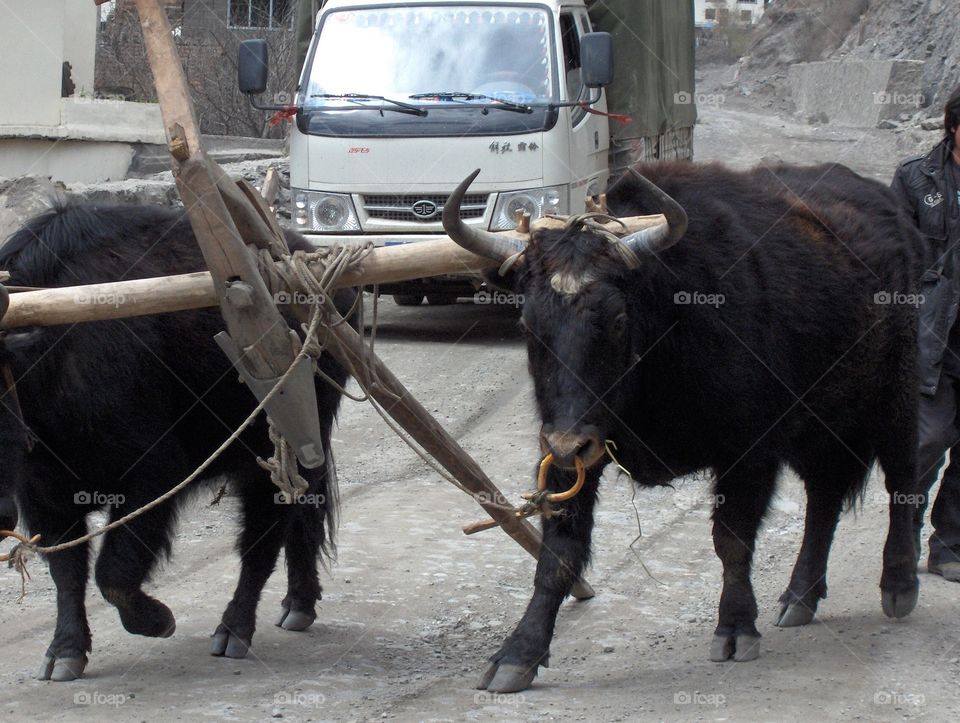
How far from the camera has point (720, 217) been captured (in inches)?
177

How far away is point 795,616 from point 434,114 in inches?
204

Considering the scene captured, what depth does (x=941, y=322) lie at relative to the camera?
17.2 feet

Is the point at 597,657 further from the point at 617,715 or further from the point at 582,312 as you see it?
the point at 582,312

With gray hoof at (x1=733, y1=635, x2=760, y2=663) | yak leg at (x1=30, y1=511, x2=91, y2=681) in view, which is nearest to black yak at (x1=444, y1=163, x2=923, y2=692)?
gray hoof at (x1=733, y1=635, x2=760, y2=663)

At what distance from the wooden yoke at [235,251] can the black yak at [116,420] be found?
2.14ft

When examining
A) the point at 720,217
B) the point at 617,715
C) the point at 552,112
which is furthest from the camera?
the point at 552,112

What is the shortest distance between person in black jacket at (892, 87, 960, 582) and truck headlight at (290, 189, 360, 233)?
480 centimetres

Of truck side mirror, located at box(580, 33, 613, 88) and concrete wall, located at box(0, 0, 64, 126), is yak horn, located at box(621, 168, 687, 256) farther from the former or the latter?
concrete wall, located at box(0, 0, 64, 126)

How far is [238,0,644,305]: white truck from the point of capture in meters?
9.05

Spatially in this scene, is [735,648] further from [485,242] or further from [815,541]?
[485,242]

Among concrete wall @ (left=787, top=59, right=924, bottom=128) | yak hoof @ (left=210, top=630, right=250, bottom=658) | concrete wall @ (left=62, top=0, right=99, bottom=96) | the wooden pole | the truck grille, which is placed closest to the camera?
the wooden pole

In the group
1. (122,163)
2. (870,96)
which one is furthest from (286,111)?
(870,96)

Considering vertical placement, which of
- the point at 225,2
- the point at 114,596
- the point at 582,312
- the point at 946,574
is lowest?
the point at 946,574

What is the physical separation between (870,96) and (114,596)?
2032cm
